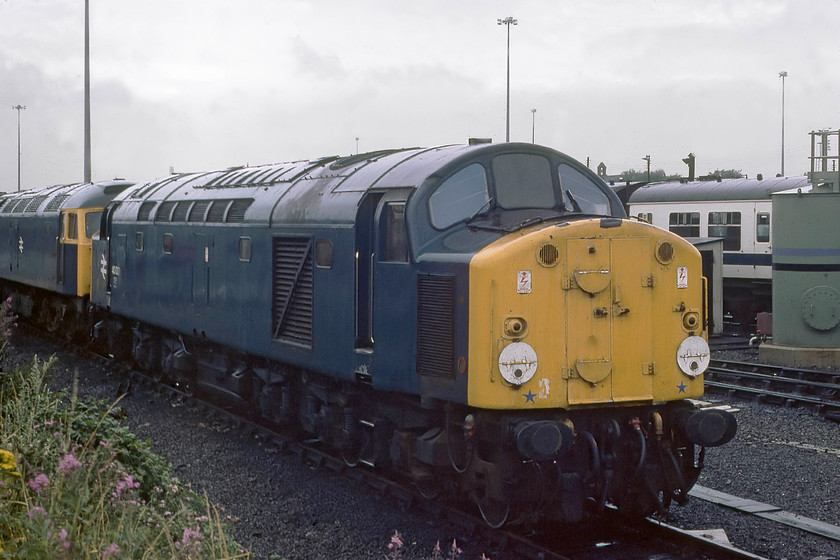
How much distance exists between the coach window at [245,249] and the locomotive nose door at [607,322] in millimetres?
4933

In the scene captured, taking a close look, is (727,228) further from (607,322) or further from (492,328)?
(492,328)

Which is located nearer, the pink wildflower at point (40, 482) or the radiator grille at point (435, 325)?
the pink wildflower at point (40, 482)

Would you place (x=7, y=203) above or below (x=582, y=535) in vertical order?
above

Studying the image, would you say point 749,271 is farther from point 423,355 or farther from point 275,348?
point 423,355

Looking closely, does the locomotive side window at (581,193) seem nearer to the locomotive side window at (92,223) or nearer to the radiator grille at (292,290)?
the radiator grille at (292,290)

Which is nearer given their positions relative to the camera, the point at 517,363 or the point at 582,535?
the point at 517,363

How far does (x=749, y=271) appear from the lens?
25.8 meters

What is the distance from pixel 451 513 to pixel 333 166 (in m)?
4.01

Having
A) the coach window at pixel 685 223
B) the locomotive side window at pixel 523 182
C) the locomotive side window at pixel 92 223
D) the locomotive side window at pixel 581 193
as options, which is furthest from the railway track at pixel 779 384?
the locomotive side window at pixel 92 223

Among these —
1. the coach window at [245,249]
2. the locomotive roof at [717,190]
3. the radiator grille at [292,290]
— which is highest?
the locomotive roof at [717,190]

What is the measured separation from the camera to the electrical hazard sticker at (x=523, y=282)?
7570mm

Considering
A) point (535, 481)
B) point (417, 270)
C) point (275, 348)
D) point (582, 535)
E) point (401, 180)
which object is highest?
point (401, 180)

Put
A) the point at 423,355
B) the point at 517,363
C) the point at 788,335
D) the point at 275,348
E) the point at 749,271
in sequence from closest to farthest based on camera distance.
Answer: the point at 517,363 → the point at 423,355 → the point at 275,348 → the point at 788,335 → the point at 749,271

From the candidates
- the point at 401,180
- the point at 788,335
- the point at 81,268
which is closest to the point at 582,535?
the point at 401,180
